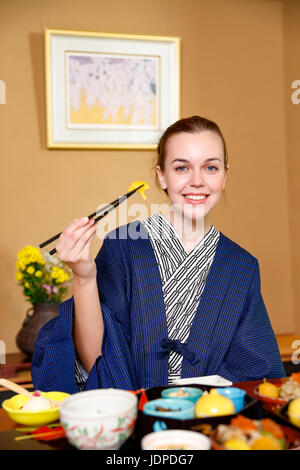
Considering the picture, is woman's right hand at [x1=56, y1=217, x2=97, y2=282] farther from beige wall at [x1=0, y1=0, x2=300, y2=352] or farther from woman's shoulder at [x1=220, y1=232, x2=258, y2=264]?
beige wall at [x1=0, y1=0, x2=300, y2=352]

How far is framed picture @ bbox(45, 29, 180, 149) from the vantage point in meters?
2.97

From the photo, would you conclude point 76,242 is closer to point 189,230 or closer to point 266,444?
point 189,230

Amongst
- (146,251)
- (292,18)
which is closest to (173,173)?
(146,251)

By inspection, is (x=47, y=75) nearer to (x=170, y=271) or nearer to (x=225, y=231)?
(x=225, y=231)

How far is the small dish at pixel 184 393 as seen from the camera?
871 millimetres

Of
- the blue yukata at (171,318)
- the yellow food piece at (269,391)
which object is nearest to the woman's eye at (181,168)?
the blue yukata at (171,318)

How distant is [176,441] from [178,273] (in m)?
0.86

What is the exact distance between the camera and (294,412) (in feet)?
2.66

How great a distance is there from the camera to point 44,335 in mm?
1280

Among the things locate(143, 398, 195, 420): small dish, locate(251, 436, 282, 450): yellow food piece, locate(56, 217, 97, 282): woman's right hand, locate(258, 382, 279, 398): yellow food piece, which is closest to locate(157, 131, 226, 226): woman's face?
locate(56, 217, 97, 282): woman's right hand

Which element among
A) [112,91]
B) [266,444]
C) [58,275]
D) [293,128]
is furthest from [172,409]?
[293,128]

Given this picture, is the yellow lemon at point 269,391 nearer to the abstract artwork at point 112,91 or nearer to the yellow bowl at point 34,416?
the yellow bowl at point 34,416

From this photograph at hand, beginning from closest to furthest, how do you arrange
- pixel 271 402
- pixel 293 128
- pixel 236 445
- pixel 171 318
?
pixel 236 445 → pixel 271 402 → pixel 171 318 → pixel 293 128

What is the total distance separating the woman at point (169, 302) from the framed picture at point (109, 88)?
4.65 feet
